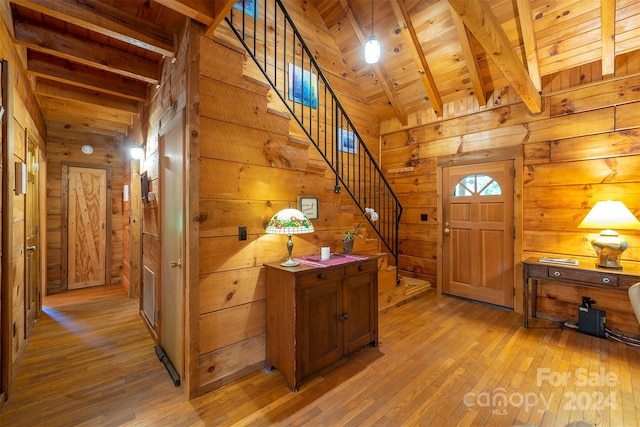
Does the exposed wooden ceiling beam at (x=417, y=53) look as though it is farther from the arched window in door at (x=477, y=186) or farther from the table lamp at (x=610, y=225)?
the table lamp at (x=610, y=225)

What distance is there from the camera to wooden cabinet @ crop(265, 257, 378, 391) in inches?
80.4

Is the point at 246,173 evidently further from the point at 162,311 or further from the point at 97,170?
the point at 97,170

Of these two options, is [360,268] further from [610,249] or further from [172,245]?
[610,249]

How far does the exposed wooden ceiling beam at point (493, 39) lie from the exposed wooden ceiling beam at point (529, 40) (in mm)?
272

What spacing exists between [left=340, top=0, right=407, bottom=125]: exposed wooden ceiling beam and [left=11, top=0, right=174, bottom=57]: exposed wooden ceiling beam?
2705 millimetres

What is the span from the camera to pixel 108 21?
1.91 m

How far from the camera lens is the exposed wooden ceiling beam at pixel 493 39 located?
1836 mm

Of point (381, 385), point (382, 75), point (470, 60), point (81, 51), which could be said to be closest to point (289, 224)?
point (381, 385)

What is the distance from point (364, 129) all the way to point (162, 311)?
3.95 metres

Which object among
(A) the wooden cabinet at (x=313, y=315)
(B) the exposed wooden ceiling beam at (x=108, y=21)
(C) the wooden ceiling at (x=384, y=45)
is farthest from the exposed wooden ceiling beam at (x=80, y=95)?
(A) the wooden cabinet at (x=313, y=315)

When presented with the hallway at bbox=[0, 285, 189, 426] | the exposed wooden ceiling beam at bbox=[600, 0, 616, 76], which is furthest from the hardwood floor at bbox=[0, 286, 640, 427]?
the exposed wooden ceiling beam at bbox=[600, 0, 616, 76]

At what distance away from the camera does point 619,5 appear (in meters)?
2.70

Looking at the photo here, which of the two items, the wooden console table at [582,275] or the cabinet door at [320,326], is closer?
the cabinet door at [320,326]

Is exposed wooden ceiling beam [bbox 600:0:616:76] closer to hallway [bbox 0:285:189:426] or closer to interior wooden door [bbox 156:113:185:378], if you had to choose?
interior wooden door [bbox 156:113:185:378]
